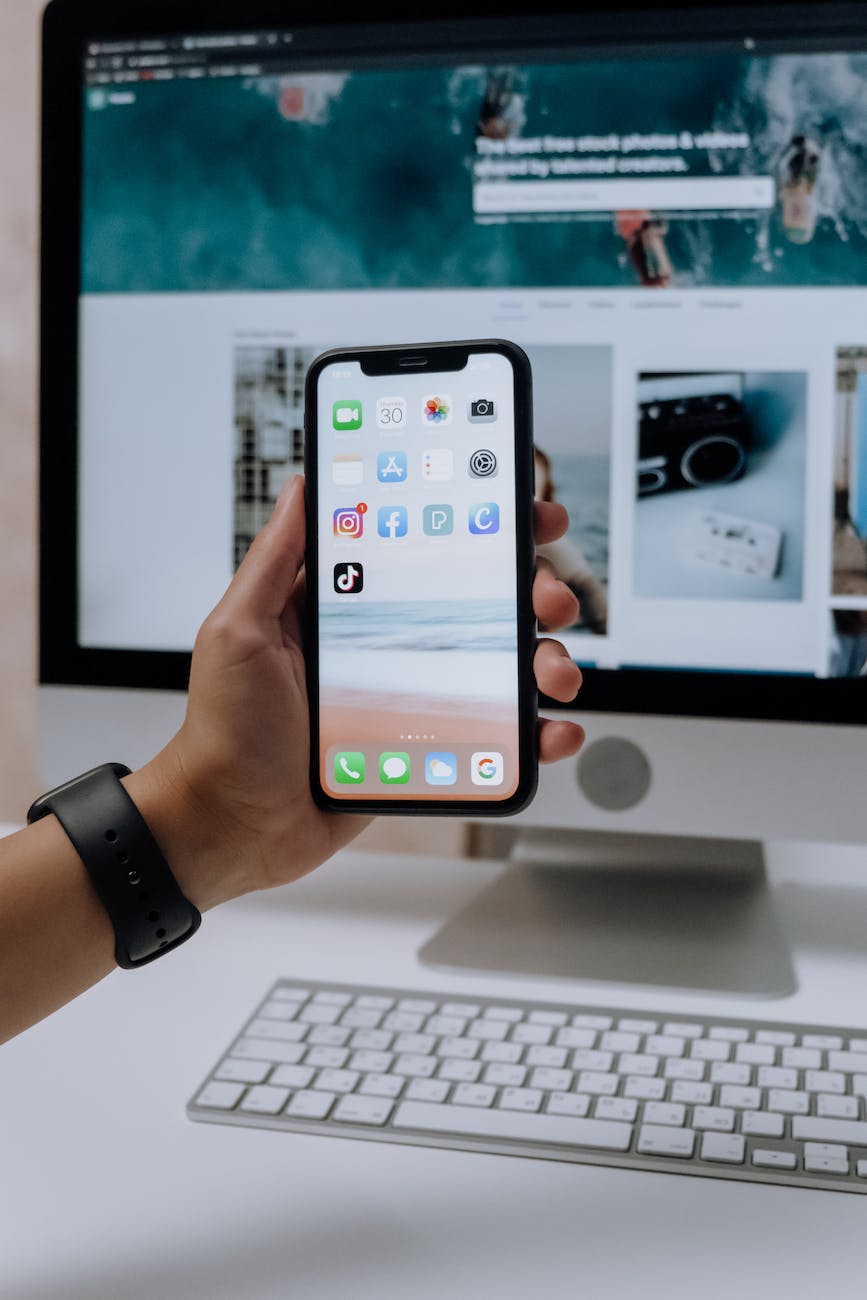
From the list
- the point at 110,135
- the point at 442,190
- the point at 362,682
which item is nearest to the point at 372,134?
the point at 442,190

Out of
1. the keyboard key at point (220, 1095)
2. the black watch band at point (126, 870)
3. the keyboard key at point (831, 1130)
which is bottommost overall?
the keyboard key at point (220, 1095)

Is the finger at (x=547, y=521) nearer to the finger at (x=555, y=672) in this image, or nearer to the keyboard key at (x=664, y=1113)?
the finger at (x=555, y=672)

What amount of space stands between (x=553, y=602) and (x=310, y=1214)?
0.71 feet

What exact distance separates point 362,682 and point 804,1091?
0.22 m

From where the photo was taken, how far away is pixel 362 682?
45cm

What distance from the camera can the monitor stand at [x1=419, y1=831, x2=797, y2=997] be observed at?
0.55 metres

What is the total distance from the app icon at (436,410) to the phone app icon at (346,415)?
3 centimetres

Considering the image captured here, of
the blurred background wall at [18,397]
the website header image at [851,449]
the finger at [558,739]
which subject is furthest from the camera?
the blurred background wall at [18,397]

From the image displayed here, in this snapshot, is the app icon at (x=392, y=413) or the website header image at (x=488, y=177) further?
the website header image at (x=488, y=177)

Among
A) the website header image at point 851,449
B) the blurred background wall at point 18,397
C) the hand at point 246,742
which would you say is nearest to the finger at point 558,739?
the hand at point 246,742

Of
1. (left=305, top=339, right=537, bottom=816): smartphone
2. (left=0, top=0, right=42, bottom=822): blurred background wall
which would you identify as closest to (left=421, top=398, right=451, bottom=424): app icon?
(left=305, top=339, right=537, bottom=816): smartphone

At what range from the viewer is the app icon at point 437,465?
0.43m

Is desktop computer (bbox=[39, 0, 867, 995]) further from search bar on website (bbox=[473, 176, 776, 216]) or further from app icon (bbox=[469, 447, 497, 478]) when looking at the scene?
app icon (bbox=[469, 447, 497, 478])

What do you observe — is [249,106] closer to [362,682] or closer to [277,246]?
[277,246]
